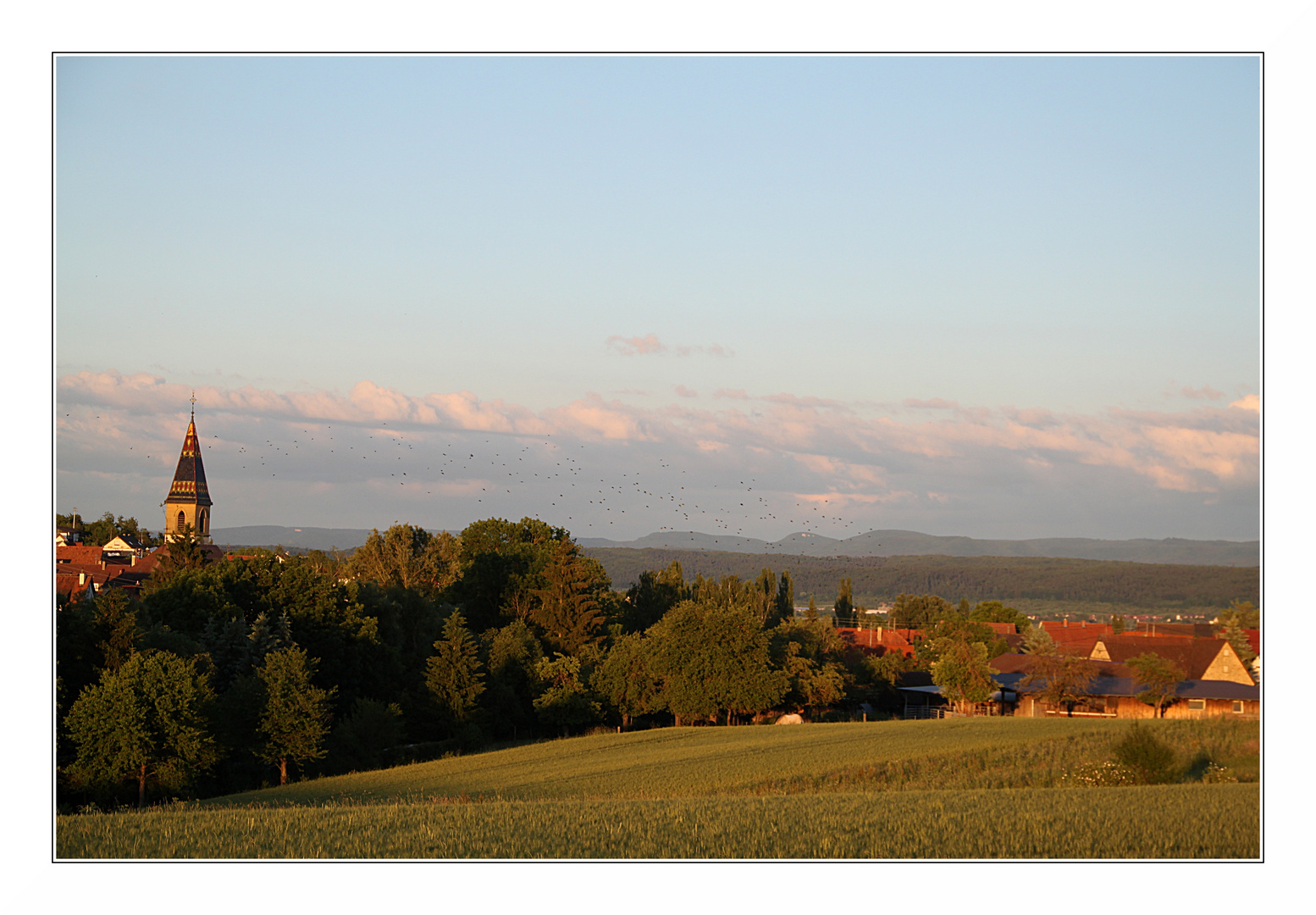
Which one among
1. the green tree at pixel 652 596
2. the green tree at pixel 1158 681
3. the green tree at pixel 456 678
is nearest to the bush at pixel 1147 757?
the green tree at pixel 1158 681

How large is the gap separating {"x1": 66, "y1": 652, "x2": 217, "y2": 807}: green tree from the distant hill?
45.4 ft

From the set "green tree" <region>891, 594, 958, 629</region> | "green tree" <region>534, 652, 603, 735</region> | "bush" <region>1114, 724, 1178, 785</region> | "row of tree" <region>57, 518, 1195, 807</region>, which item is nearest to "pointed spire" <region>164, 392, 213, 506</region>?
"row of tree" <region>57, 518, 1195, 807</region>

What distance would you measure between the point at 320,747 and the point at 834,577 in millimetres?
18521

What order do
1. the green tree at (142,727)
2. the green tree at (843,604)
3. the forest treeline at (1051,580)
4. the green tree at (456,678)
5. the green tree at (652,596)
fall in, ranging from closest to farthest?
the forest treeline at (1051,580) < the green tree at (142,727) < the green tree at (456,678) < the green tree at (843,604) < the green tree at (652,596)

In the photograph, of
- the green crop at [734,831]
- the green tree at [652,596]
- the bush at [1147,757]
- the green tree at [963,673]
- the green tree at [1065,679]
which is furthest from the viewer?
the green tree at [652,596]

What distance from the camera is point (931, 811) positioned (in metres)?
12.2

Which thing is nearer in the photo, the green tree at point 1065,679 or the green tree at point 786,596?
the green tree at point 1065,679

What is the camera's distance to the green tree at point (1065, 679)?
14.4 metres

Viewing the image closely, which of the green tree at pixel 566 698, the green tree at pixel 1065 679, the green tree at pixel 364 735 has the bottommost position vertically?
the green tree at pixel 566 698

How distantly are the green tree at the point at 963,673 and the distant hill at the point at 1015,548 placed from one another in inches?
112

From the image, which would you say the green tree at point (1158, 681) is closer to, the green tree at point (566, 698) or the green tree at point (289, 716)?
the green tree at point (289, 716)

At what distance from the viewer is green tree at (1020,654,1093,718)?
14.4m

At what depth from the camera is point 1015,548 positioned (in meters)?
16.7
